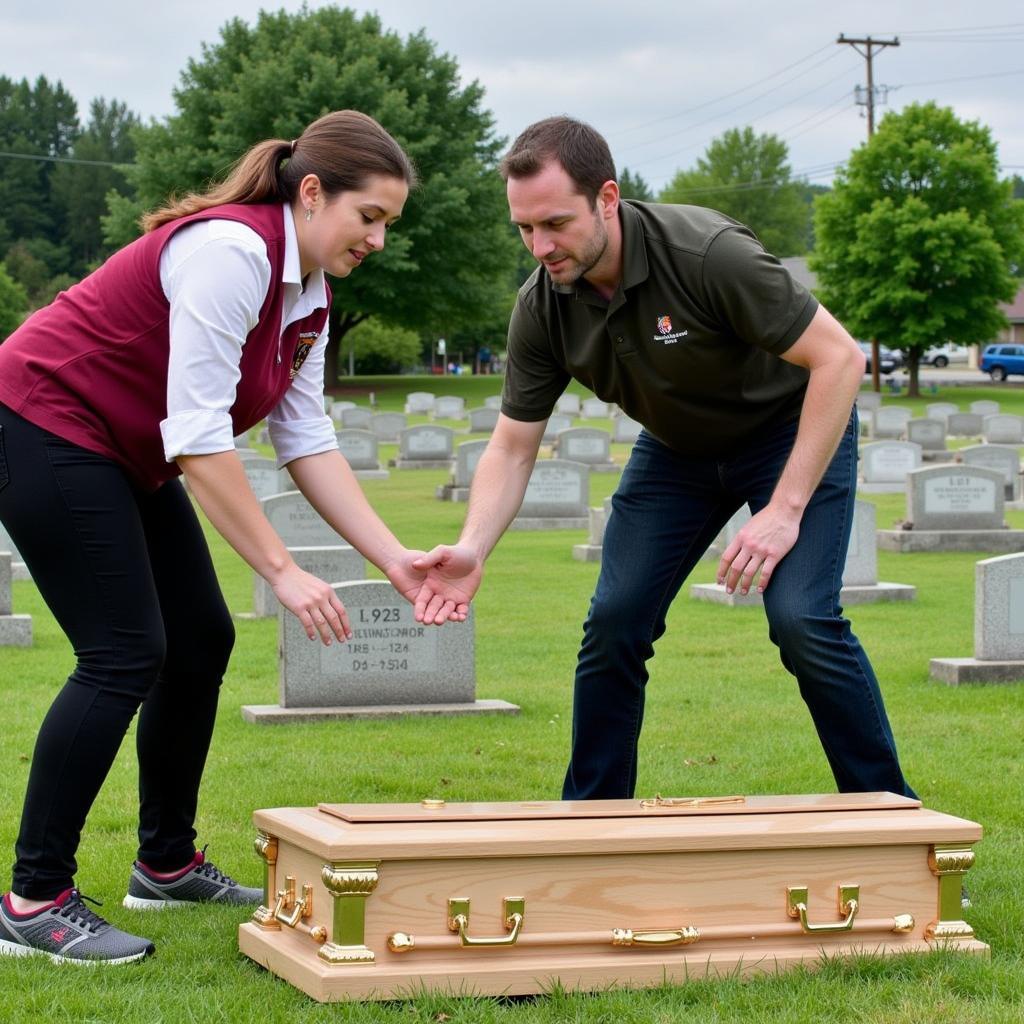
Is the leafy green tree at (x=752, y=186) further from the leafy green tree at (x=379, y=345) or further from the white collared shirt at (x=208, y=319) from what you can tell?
the white collared shirt at (x=208, y=319)

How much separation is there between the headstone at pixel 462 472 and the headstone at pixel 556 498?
Answer: 244cm

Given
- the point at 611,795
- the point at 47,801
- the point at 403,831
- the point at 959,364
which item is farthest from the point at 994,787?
the point at 959,364

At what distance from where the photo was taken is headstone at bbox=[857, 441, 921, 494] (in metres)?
23.6

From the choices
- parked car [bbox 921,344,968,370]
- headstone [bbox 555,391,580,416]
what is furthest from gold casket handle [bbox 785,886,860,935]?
parked car [bbox 921,344,968,370]

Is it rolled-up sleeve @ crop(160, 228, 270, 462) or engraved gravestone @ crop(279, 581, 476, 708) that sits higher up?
rolled-up sleeve @ crop(160, 228, 270, 462)

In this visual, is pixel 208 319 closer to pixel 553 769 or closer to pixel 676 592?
pixel 676 592

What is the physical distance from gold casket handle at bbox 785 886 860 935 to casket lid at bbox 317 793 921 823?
0.74ft

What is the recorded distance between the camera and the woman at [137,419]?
13.0 ft

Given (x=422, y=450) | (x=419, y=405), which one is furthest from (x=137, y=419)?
(x=419, y=405)

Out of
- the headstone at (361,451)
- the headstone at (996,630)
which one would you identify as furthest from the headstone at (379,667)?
the headstone at (361,451)

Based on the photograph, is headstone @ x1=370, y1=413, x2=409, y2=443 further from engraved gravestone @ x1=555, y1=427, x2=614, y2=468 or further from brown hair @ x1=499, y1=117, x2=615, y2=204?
brown hair @ x1=499, y1=117, x2=615, y2=204

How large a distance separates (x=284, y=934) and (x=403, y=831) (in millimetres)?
538

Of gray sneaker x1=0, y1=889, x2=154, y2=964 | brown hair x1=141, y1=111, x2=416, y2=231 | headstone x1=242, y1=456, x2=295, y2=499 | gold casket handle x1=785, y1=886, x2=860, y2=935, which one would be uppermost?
brown hair x1=141, y1=111, x2=416, y2=231

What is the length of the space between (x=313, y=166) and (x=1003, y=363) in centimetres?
6858
